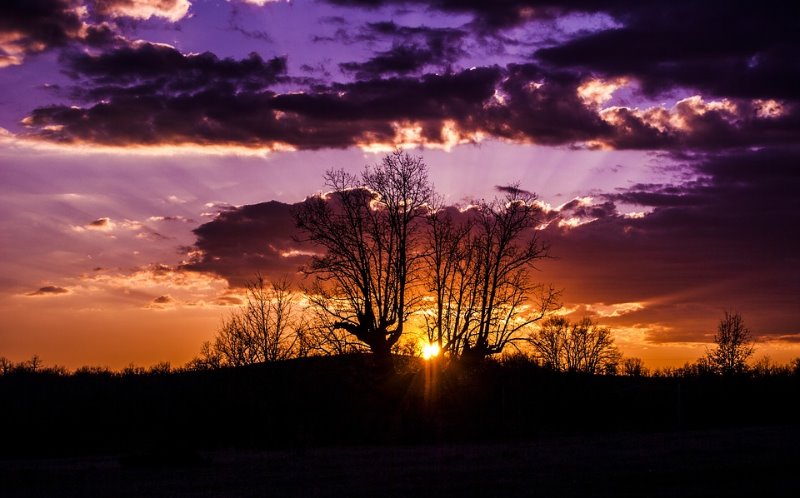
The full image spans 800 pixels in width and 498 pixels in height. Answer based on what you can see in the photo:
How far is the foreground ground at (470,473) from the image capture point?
17188 mm

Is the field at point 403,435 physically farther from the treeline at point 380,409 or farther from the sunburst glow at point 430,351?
the sunburst glow at point 430,351

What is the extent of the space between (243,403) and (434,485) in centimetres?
2952

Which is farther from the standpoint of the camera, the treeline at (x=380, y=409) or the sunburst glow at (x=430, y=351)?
the sunburst glow at (x=430, y=351)

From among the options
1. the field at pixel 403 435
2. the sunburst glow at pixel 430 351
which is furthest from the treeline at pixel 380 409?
the sunburst glow at pixel 430 351

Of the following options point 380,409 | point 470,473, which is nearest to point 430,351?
point 380,409

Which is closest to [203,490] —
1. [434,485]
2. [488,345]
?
[434,485]

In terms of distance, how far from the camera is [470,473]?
2111 cm

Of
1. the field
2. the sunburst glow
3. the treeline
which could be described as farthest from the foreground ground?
the sunburst glow

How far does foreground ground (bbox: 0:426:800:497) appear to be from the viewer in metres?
17.2

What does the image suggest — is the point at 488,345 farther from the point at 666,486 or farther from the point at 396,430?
the point at 666,486

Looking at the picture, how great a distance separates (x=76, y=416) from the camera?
4966 cm

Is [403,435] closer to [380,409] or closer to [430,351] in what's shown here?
[380,409]

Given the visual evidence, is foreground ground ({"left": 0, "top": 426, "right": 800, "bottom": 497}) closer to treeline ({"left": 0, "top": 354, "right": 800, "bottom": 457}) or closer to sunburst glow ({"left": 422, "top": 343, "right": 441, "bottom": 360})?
treeline ({"left": 0, "top": 354, "right": 800, "bottom": 457})

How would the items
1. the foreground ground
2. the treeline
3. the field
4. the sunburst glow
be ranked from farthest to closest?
the sunburst glow < the treeline < the field < the foreground ground
